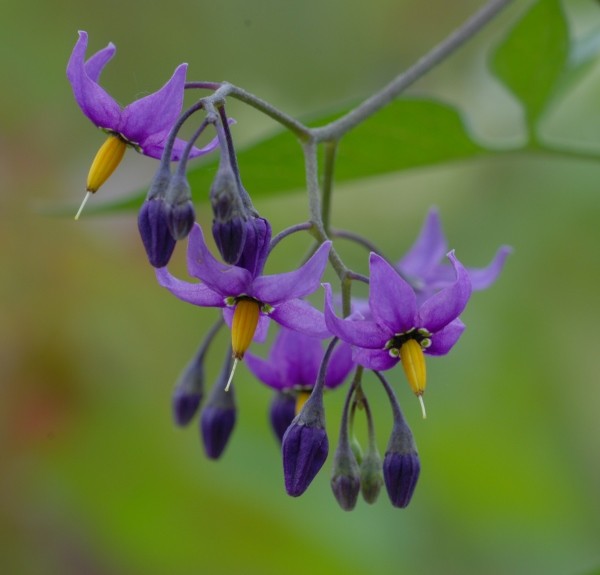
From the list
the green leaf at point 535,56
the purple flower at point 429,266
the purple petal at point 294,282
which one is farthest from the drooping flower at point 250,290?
the green leaf at point 535,56

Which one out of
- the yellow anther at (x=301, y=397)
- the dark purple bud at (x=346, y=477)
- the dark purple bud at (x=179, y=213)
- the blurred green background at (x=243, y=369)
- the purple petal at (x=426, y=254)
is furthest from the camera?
the blurred green background at (x=243, y=369)

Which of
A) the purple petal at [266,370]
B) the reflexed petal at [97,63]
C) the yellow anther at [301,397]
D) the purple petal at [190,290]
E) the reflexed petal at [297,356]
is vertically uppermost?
the reflexed petal at [97,63]

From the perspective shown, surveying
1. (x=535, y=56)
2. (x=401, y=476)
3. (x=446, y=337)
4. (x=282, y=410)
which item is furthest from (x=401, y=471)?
(x=535, y=56)

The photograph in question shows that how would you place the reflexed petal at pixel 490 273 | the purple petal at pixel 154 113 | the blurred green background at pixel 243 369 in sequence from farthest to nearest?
the blurred green background at pixel 243 369 < the reflexed petal at pixel 490 273 < the purple petal at pixel 154 113

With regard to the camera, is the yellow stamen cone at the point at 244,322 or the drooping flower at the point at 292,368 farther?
the drooping flower at the point at 292,368

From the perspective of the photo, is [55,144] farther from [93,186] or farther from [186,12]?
[93,186]

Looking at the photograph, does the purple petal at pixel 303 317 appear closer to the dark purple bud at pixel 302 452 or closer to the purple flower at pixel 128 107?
the dark purple bud at pixel 302 452

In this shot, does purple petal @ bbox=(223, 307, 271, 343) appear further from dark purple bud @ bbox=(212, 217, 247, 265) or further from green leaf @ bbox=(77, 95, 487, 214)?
green leaf @ bbox=(77, 95, 487, 214)

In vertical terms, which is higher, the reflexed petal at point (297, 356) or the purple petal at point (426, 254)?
the purple petal at point (426, 254)
